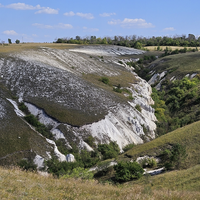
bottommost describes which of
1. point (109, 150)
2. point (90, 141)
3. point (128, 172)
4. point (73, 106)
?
point (109, 150)

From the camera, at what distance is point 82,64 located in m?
72.4

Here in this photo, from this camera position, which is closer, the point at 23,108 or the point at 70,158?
the point at 70,158

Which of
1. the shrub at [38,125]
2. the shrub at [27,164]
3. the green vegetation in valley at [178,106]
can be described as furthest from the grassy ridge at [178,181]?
the green vegetation in valley at [178,106]

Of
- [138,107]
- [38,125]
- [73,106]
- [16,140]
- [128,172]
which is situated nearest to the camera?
[128,172]

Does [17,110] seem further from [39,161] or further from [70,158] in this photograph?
[70,158]

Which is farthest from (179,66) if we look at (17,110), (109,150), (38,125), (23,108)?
(17,110)

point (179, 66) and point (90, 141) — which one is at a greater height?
point (179, 66)

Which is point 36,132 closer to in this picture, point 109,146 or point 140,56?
point 109,146

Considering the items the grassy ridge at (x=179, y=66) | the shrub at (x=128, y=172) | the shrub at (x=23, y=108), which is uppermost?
the grassy ridge at (x=179, y=66)

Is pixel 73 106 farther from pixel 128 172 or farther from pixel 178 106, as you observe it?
pixel 178 106

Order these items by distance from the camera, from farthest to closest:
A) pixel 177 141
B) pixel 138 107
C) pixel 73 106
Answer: pixel 138 107, pixel 73 106, pixel 177 141

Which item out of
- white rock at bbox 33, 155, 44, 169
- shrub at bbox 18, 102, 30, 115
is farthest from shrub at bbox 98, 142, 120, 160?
shrub at bbox 18, 102, 30, 115

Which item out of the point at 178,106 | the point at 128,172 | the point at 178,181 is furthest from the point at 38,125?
the point at 178,106

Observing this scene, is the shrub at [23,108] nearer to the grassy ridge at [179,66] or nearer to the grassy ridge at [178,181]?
the grassy ridge at [178,181]
